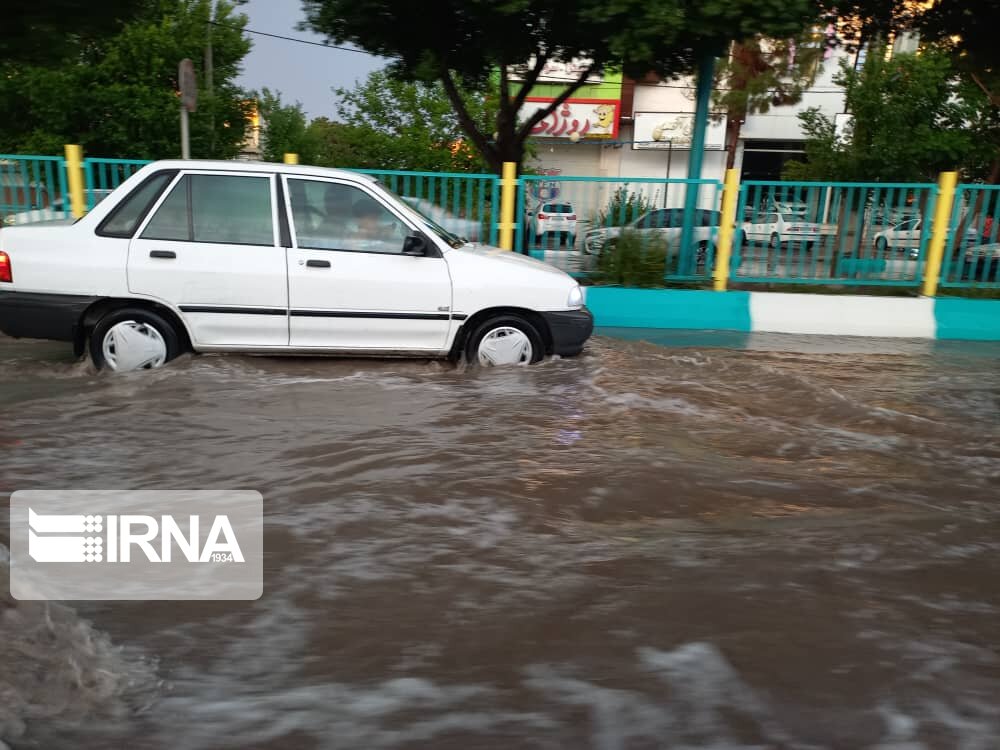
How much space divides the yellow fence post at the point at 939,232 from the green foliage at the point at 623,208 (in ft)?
10.5

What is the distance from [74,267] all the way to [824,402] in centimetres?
554

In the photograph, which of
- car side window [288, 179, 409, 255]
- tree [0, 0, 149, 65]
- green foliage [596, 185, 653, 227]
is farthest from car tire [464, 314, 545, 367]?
tree [0, 0, 149, 65]

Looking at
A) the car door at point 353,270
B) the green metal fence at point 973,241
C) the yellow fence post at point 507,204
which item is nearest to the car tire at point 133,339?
the car door at point 353,270

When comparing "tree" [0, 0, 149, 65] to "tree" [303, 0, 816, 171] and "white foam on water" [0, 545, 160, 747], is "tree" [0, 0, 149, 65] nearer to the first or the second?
"white foam on water" [0, 545, 160, 747]

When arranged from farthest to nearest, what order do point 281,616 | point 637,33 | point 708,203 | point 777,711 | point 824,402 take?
1. point 708,203
2. point 637,33
3. point 824,402
4. point 281,616
5. point 777,711

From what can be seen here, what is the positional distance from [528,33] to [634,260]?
3.79 meters

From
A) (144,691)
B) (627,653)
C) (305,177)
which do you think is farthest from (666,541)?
(305,177)

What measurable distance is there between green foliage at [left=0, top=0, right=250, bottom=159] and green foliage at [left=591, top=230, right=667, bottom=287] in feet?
64.0

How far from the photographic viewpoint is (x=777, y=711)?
8.89ft

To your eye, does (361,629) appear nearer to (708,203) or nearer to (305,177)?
(305,177)

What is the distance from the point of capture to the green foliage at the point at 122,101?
24672 mm

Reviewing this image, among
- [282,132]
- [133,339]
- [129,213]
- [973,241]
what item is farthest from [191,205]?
[282,132]

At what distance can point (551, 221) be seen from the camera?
9.81 m

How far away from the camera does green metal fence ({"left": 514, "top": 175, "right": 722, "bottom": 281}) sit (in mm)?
9773
